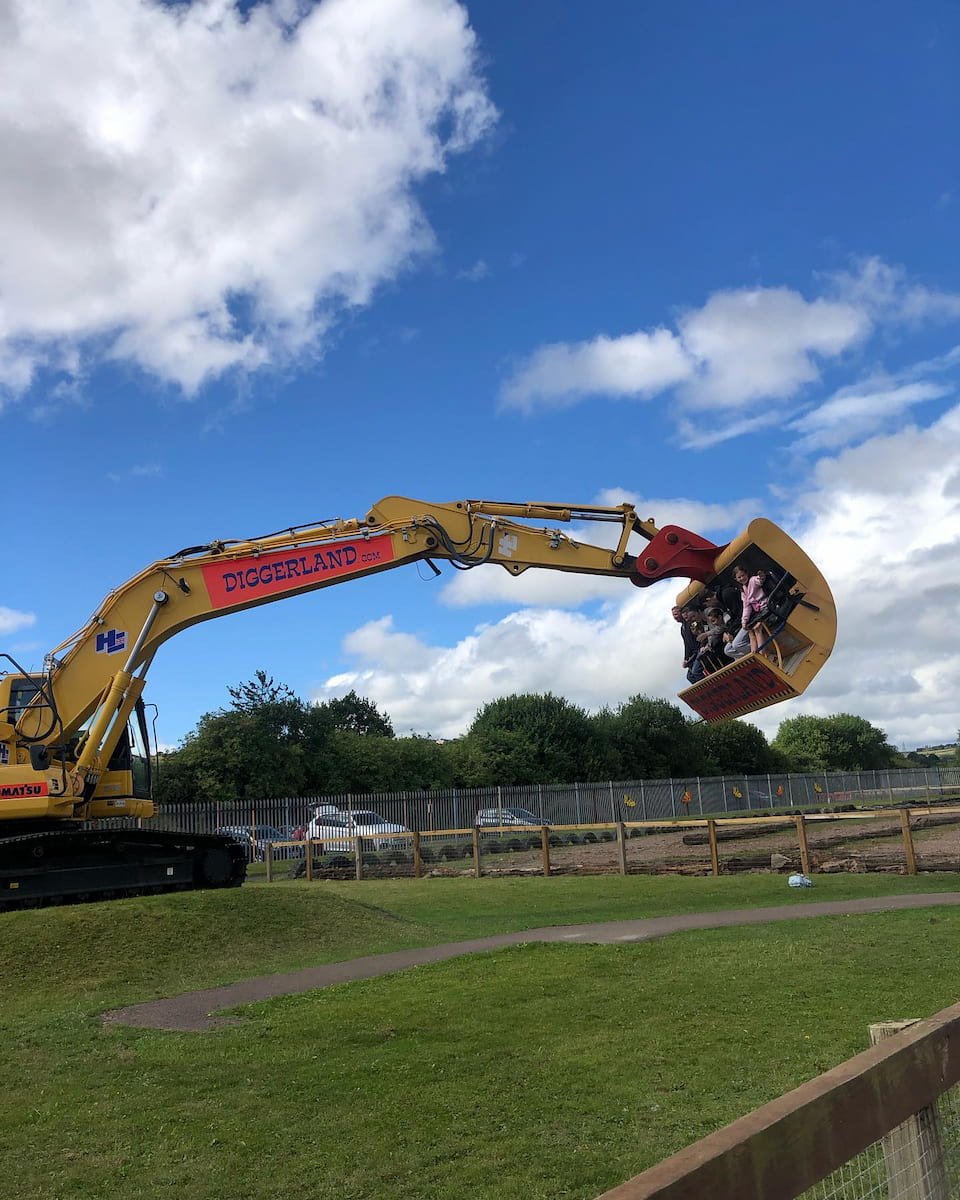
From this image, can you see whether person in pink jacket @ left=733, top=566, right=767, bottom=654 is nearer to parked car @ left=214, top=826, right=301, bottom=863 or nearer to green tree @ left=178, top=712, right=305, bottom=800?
parked car @ left=214, top=826, right=301, bottom=863

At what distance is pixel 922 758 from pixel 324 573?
157 metres

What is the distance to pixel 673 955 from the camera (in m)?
10.4

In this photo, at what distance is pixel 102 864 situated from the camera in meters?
15.4

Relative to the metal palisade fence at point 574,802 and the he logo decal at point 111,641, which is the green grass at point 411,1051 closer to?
the he logo decal at point 111,641

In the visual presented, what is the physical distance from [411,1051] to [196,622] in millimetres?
9609

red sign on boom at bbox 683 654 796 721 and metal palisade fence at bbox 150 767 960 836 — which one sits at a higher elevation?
red sign on boom at bbox 683 654 796 721

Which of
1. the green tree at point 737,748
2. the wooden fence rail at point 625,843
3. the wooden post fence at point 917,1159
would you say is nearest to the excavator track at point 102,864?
the wooden fence rail at point 625,843

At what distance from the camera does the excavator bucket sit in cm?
1369

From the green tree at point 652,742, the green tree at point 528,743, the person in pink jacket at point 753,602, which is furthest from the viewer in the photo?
the green tree at point 652,742

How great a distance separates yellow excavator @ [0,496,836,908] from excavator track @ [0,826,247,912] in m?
0.02

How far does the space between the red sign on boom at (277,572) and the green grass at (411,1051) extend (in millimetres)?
4727

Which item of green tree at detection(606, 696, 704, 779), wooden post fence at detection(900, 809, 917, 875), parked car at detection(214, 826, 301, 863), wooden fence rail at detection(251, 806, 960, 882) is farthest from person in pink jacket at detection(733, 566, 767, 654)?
green tree at detection(606, 696, 704, 779)

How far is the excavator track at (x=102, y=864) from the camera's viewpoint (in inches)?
569

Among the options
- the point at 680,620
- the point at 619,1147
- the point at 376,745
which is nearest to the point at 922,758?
the point at 376,745
